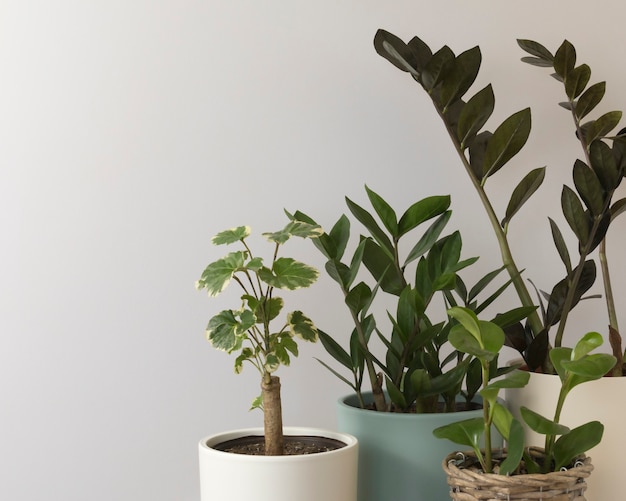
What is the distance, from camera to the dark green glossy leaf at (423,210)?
102cm

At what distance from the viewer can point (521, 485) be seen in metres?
0.82

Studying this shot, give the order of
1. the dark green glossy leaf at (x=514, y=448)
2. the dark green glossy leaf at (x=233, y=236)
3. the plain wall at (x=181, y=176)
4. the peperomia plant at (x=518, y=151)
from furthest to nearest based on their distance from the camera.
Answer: the plain wall at (x=181, y=176) < the peperomia plant at (x=518, y=151) < the dark green glossy leaf at (x=233, y=236) < the dark green glossy leaf at (x=514, y=448)

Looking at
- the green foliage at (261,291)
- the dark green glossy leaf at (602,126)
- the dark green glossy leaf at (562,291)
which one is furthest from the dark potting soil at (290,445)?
the dark green glossy leaf at (602,126)

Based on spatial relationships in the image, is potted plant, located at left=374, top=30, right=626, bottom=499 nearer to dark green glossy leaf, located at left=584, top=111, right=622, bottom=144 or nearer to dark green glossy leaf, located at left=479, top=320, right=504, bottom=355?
dark green glossy leaf, located at left=584, top=111, right=622, bottom=144

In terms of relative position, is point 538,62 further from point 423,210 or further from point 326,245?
point 326,245

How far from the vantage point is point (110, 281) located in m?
1.17

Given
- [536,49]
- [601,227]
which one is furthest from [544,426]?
[536,49]

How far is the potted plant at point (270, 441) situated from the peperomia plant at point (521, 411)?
147mm

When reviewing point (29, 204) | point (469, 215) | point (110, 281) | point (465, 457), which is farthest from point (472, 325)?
point (29, 204)

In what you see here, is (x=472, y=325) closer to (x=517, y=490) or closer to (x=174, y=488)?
(x=517, y=490)

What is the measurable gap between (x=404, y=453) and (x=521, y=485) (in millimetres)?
187

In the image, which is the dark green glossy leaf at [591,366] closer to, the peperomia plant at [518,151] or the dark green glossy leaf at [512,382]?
the dark green glossy leaf at [512,382]

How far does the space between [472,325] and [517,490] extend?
179mm

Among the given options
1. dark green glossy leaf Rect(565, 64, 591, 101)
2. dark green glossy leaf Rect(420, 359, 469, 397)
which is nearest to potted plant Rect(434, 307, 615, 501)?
dark green glossy leaf Rect(420, 359, 469, 397)
